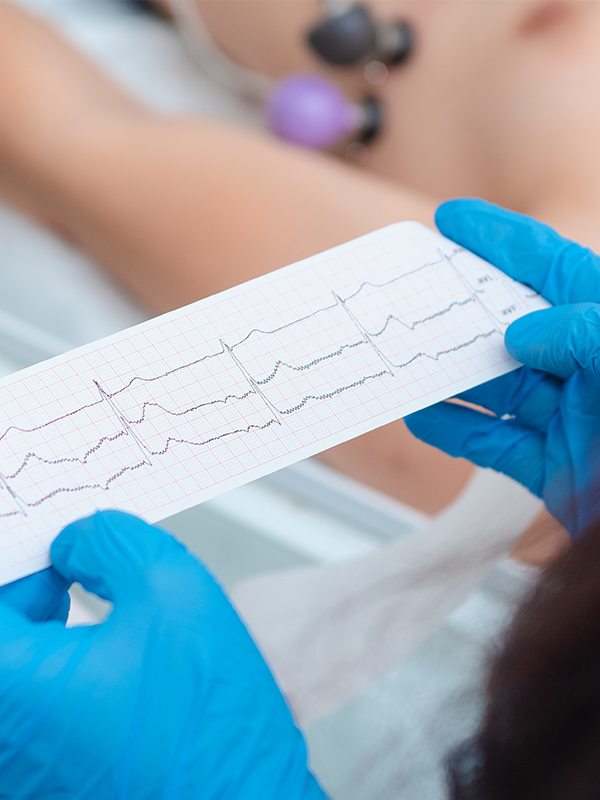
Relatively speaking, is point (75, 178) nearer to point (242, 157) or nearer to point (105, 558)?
point (242, 157)

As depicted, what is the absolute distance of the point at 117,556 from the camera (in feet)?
1.57

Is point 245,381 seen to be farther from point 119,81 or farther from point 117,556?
point 119,81

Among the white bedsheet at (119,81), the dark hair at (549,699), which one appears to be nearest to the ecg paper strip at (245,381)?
the dark hair at (549,699)

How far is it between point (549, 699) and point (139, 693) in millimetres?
296

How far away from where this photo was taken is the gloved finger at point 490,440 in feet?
2.07

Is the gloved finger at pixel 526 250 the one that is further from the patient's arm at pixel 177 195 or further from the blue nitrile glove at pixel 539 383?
the patient's arm at pixel 177 195

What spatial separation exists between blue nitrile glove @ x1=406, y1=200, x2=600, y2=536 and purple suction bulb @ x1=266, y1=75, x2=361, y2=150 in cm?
47

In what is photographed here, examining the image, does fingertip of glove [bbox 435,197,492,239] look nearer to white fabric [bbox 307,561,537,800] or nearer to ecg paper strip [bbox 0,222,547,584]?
ecg paper strip [bbox 0,222,547,584]

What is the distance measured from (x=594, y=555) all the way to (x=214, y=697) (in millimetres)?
310

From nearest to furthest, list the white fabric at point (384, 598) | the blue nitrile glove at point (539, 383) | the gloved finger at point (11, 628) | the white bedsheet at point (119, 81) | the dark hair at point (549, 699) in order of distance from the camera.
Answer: the dark hair at point (549, 699)
the gloved finger at point (11, 628)
the blue nitrile glove at point (539, 383)
the white fabric at point (384, 598)
the white bedsheet at point (119, 81)

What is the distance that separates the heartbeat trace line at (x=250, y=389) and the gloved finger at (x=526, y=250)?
0.10ft

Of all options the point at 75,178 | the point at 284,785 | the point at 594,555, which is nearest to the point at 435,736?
the point at 284,785

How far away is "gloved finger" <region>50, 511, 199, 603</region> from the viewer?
0.47 meters

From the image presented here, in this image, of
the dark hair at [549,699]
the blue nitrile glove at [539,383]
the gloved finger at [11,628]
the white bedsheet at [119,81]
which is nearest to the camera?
the dark hair at [549,699]
